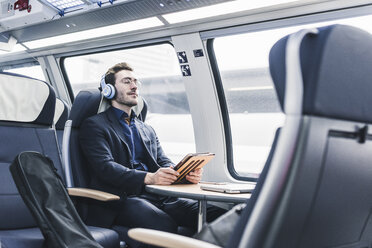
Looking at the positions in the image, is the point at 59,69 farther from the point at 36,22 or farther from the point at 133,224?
the point at 133,224

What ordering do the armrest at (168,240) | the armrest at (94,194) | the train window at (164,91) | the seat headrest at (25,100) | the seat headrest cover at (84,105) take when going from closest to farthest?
the armrest at (168,240), the seat headrest at (25,100), the armrest at (94,194), the seat headrest cover at (84,105), the train window at (164,91)

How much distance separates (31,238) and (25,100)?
85 cm

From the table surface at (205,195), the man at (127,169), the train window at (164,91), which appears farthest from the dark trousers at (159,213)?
the train window at (164,91)

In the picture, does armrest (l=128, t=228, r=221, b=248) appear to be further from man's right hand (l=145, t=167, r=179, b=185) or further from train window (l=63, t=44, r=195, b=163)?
train window (l=63, t=44, r=195, b=163)

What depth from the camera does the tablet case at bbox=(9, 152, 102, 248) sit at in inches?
73.8

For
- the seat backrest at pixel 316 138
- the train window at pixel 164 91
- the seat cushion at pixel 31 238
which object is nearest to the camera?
the seat backrest at pixel 316 138

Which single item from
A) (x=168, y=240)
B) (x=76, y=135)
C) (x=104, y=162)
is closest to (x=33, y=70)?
(x=76, y=135)

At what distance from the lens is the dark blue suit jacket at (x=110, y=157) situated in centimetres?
266

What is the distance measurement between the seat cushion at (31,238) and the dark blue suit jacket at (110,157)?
0.37 meters

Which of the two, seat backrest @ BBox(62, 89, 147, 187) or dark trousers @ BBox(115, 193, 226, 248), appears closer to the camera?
dark trousers @ BBox(115, 193, 226, 248)

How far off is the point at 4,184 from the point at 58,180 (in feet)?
1.08

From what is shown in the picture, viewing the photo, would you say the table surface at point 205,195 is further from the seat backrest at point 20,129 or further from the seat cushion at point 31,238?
the seat backrest at point 20,129

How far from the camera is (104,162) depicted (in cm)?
270

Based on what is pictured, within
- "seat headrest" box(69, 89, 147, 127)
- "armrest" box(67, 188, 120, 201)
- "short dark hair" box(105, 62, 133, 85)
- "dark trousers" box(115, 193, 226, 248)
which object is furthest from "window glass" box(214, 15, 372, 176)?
"armrest" box(67, 188, 120, 201)
